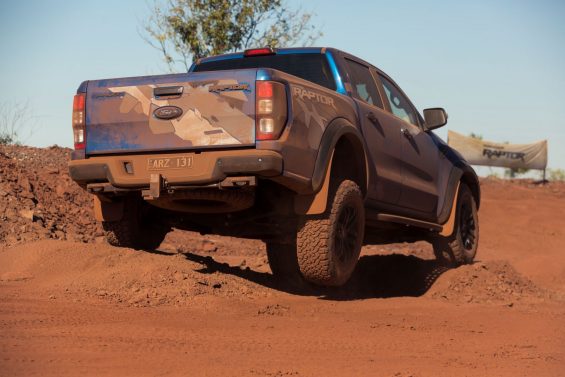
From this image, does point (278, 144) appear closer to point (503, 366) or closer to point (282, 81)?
point (282, 81)

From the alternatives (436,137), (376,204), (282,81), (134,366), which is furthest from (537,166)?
(134,366)

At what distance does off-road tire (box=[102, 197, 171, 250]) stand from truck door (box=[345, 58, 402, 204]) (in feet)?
6.33

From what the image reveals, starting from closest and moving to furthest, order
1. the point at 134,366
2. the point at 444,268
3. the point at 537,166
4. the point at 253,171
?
1. the point at 134,366
2. the point at 253,171
3. the point at 444,268
4. the point at 537,166

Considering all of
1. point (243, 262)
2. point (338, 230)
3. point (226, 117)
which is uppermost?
point (226, 117)

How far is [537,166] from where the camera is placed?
22312 mm

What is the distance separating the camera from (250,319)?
5.65 metres

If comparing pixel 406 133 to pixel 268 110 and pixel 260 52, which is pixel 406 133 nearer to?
pixel 260 52

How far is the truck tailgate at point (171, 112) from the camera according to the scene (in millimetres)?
5754

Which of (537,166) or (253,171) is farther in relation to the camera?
(537,166)

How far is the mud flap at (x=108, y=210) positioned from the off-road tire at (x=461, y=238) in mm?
3847

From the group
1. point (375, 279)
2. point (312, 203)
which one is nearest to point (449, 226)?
point (375, 279)

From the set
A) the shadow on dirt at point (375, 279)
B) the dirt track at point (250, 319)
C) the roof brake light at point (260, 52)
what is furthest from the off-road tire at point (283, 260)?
the roof brake light at point (260, 52)

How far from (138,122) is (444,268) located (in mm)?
4281

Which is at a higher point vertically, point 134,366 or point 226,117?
point 226,117
